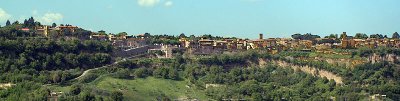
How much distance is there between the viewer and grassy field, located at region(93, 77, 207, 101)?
64438mm

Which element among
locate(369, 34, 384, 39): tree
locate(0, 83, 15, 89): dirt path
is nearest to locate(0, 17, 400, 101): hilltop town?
locate(0, 83, 15, 89): dirt path

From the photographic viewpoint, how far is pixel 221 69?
76.1m

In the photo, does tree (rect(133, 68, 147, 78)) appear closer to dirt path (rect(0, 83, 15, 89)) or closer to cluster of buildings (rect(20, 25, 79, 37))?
cluster of buildings (rect(20, 25, 79, 37))

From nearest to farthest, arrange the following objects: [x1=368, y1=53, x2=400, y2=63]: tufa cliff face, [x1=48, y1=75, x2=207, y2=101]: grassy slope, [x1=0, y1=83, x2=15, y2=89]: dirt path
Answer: [x1=0, y1=83, x2=15, y2=89]: dirt path
[x1=48, y1=75, x2=207, y2=101]: grassy slope
[x1=368, y1=53, x2=400, y2=63]: tufa cliff face

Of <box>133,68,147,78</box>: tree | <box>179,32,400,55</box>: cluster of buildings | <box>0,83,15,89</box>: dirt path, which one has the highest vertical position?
<box>179,32,400,55</box>: cluster of buildings

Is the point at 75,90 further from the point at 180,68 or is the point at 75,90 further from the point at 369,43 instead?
the point at 369,43

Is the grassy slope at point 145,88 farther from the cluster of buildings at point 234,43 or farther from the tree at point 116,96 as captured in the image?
the cluster of buildings at point 234,43

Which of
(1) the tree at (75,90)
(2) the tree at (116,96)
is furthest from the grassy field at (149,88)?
(1) the tree at (75,90)

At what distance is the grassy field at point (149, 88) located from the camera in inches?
2537

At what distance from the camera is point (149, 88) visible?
67250 millimetres

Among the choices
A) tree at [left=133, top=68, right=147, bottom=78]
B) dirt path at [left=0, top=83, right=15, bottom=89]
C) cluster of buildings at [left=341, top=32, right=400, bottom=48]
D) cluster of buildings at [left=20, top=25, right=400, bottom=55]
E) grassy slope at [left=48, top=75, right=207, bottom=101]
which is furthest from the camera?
cluster of buildings at [left=341, top=32, right=400, bottom=48]

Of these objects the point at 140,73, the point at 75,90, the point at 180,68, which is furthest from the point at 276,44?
the point at 75,90

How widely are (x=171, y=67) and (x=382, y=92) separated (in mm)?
17292

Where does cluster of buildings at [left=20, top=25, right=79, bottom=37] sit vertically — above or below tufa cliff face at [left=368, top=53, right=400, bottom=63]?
above
